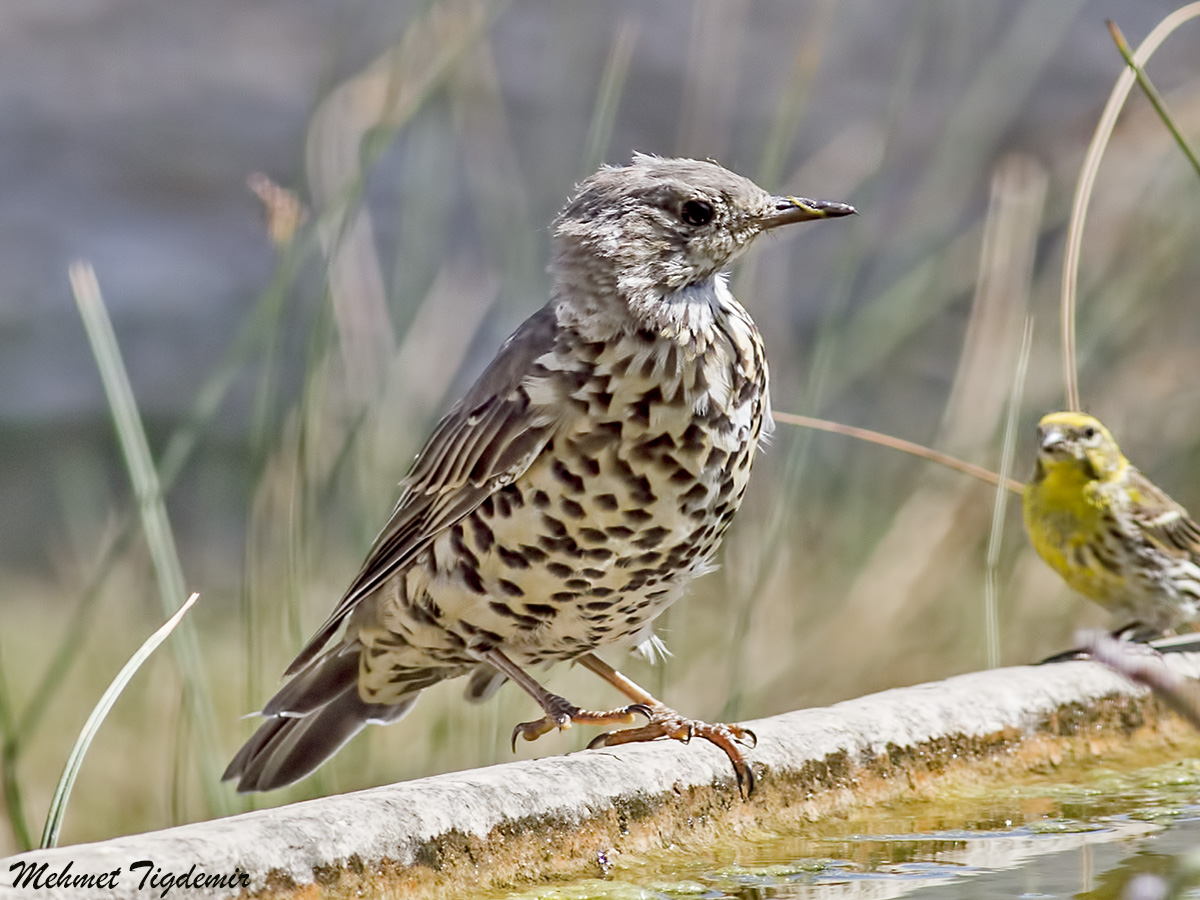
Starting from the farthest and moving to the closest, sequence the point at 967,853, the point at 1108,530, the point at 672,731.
Answer: the point at 1108,530
the point at 672,731
the point at 967,853

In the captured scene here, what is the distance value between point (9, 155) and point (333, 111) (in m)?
6.25

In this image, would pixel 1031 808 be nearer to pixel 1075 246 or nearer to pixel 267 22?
pixel 1075 246

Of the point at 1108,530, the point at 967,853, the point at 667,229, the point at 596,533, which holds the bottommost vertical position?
the point at 967,853

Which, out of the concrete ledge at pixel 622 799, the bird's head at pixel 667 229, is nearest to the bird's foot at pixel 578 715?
the concrete ledge at pixel 622 799

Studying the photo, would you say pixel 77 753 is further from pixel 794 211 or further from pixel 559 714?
pixel 794 211

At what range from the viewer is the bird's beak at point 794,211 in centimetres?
310

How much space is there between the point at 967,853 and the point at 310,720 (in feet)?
4.62

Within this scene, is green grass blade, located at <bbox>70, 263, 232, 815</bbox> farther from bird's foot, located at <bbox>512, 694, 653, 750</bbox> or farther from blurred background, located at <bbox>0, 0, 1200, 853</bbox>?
bird's foot, located at <bbox>512, 694, 653, 750</bbox>

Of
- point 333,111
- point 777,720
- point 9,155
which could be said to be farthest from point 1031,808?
point 9,155

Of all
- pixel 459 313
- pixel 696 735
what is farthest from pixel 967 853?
pixel 459 313

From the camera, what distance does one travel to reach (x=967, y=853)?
2.61m

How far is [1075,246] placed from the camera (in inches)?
135

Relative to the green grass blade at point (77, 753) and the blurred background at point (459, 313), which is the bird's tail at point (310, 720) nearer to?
the blurred background at point (459, 313)

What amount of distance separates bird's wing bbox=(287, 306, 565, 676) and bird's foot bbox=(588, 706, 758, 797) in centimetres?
49
